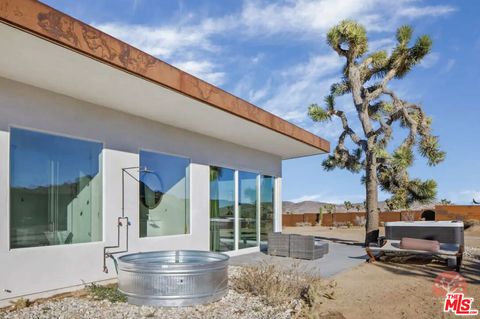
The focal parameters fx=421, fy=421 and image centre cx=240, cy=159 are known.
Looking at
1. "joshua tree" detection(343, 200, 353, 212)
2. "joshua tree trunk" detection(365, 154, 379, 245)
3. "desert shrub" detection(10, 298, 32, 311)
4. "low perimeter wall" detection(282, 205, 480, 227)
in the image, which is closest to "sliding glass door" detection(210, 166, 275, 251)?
"joshua tree trunk" detection(365, 154, 379, 245)

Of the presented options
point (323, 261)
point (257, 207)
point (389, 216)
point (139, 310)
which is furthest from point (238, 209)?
point (389, 216)

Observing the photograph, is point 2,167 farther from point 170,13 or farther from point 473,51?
point 473,51

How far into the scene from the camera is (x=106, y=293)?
20.7ft

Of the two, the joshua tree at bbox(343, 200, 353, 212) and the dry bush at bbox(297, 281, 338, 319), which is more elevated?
the dry bush at bbox(297, 281, 338, 319)

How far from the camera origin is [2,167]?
5918mm

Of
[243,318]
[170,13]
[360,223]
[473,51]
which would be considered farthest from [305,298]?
[360,223]

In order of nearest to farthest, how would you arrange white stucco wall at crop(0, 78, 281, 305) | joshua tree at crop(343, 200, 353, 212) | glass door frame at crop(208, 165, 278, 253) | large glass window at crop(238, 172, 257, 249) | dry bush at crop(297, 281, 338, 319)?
dry bush at crop(297, 281, 338, 319) < white stucco wall at crop(0, 78, 281, 305) < glass door frame at crop(208, 165, 278, 253) < large glass window at crop(238, 172, 257, 249) < joshua tree at crop(343, 200, 353, 212)

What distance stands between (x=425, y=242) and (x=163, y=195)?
599cm

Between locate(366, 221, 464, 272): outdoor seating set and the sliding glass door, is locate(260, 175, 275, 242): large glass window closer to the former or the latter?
the sliding glass door

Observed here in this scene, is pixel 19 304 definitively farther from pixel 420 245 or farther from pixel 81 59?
pixel 420 245

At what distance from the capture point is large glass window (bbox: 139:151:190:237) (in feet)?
27.7

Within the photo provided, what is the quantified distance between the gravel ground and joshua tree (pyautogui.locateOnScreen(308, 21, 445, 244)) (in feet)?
30.7

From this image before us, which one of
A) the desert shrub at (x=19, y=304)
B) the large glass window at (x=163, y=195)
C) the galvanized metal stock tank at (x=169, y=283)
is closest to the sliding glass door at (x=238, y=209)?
the large glass window at (x=163, y=195)

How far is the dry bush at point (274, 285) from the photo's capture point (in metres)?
5.83
